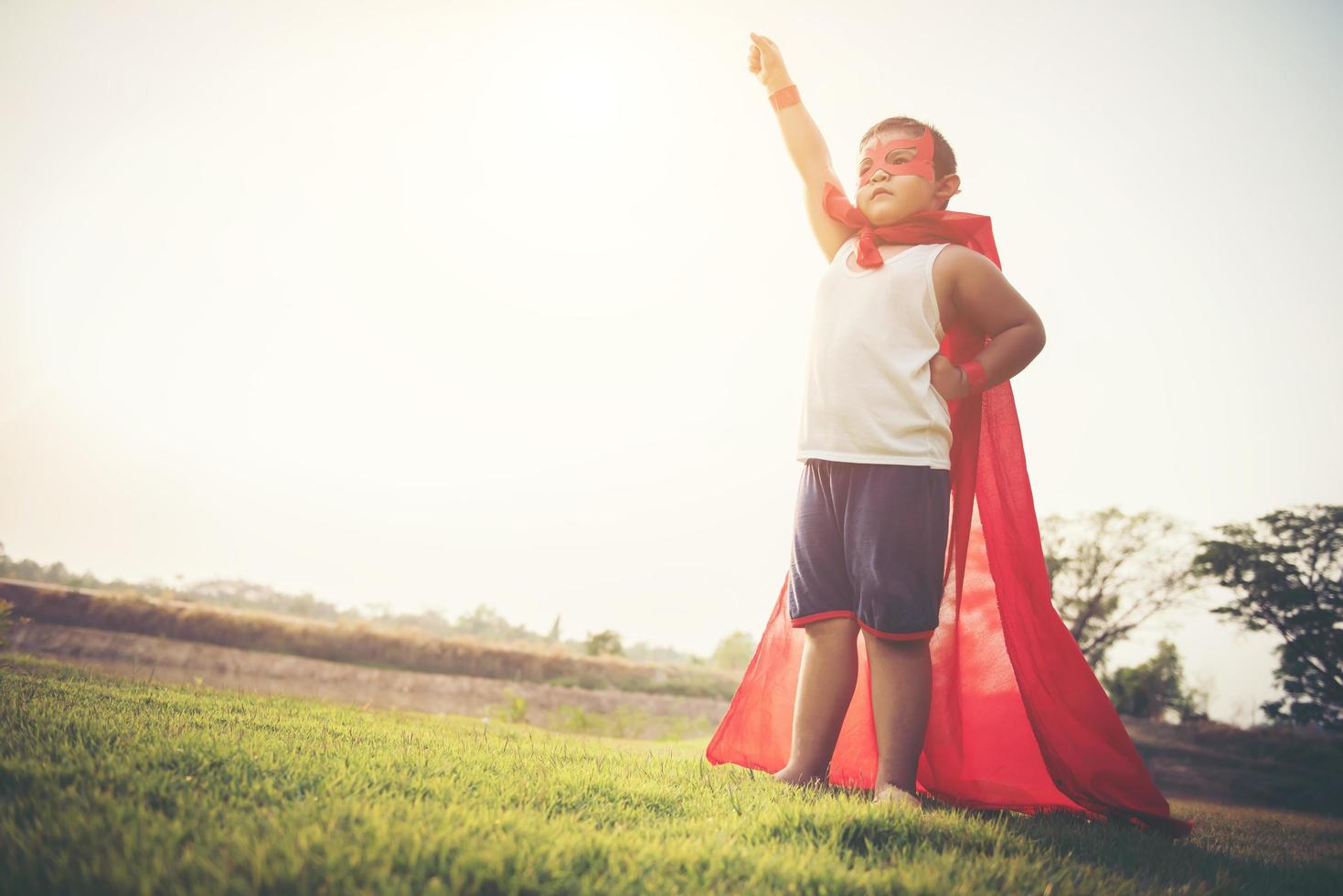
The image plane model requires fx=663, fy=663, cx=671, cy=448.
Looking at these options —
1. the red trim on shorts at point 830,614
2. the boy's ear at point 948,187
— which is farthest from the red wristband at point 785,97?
the red trim on shorts at point 830,614

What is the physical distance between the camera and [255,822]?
116cm

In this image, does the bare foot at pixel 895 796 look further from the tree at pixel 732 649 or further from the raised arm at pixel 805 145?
the tree at pixel 732 649

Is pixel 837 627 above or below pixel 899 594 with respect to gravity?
below

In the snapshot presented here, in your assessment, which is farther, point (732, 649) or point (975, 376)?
point (732, 649)

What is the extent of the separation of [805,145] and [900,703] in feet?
7.21

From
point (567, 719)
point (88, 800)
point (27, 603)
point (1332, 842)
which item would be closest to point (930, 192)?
point (88, 800)

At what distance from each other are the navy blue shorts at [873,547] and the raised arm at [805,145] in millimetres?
991

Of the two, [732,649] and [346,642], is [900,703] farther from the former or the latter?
[732,649]

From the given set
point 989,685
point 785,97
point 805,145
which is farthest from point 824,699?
point 785,97

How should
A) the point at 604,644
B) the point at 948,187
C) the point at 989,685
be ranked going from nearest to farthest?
the point at 989,685 → the point at 948,187 → the point at 604,644

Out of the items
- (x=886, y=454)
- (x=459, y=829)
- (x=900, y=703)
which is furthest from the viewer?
(x=886, y=454)

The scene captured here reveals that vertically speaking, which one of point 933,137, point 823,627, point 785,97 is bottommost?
point 823,627

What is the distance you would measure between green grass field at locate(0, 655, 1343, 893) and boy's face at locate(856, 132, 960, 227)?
1.96 meters

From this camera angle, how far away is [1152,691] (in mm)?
16578
